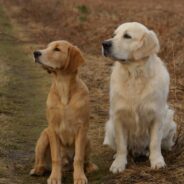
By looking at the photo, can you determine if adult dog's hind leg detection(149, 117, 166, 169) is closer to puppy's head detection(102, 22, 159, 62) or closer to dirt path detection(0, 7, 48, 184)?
puppy's head detection(102, 22, 159, 62)

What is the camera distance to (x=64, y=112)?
648cm

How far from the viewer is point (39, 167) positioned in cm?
672

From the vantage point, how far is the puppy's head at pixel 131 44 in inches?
260

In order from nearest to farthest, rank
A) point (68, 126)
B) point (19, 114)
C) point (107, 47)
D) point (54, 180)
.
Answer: point (54, 180) → point (68, 126) → point (107, 47) → point (19, 114)

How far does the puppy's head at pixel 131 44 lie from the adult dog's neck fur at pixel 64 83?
0.48 metres

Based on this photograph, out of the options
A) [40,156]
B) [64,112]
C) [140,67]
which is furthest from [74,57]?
[40,156]

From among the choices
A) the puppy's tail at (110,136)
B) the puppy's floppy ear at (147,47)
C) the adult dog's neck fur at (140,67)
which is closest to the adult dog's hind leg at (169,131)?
the puppy's tail at (110,136)

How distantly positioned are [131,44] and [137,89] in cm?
52

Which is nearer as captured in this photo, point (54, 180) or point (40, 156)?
point (54, 180)

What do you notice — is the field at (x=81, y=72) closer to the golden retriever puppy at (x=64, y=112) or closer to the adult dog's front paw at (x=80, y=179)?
the adult dog's front paw at (x=80, y=179)

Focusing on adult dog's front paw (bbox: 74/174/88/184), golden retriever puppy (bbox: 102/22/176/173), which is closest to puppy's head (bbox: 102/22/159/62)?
golden retriever puppy (bbox: 102/22/176/173)

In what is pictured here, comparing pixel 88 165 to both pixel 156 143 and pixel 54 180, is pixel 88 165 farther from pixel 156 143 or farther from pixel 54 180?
pixel 156 143

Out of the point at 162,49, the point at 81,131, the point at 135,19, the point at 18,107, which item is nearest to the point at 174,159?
the point at 81,131

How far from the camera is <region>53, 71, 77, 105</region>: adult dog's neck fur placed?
6.58 meters
